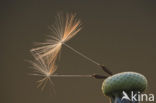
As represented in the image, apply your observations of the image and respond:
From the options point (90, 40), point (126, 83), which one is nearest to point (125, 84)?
point (126, 83)

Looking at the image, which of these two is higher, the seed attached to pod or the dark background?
the dark background

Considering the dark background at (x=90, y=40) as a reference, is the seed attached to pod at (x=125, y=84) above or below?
below

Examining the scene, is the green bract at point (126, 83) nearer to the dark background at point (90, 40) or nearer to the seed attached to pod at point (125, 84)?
the seed attached to pod at point (125, 84)

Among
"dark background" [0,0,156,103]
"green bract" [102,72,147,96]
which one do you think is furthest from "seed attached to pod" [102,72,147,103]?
"dark background" [0,0,156,103]

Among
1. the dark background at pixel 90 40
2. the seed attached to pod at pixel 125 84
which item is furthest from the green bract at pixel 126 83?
the dark background at pixel 90 40

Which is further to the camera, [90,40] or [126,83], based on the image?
[90,40]

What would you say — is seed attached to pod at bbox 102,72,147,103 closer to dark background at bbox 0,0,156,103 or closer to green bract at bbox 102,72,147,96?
green bract at bbox 102,72,147,96

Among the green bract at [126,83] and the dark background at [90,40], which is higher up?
the dark background at [90,40]

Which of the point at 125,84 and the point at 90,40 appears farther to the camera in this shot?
the point at 90,40

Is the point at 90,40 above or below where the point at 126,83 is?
above

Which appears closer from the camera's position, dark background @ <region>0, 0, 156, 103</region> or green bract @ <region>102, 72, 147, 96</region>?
green bract @ <region>102, 72, 147, 96</region>

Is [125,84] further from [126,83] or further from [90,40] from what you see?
[90,40]

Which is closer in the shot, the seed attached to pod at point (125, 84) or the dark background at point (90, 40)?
the seed attached to pod at point (125, 84)

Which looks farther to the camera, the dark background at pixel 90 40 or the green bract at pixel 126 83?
the dark background at pixel 90 40
